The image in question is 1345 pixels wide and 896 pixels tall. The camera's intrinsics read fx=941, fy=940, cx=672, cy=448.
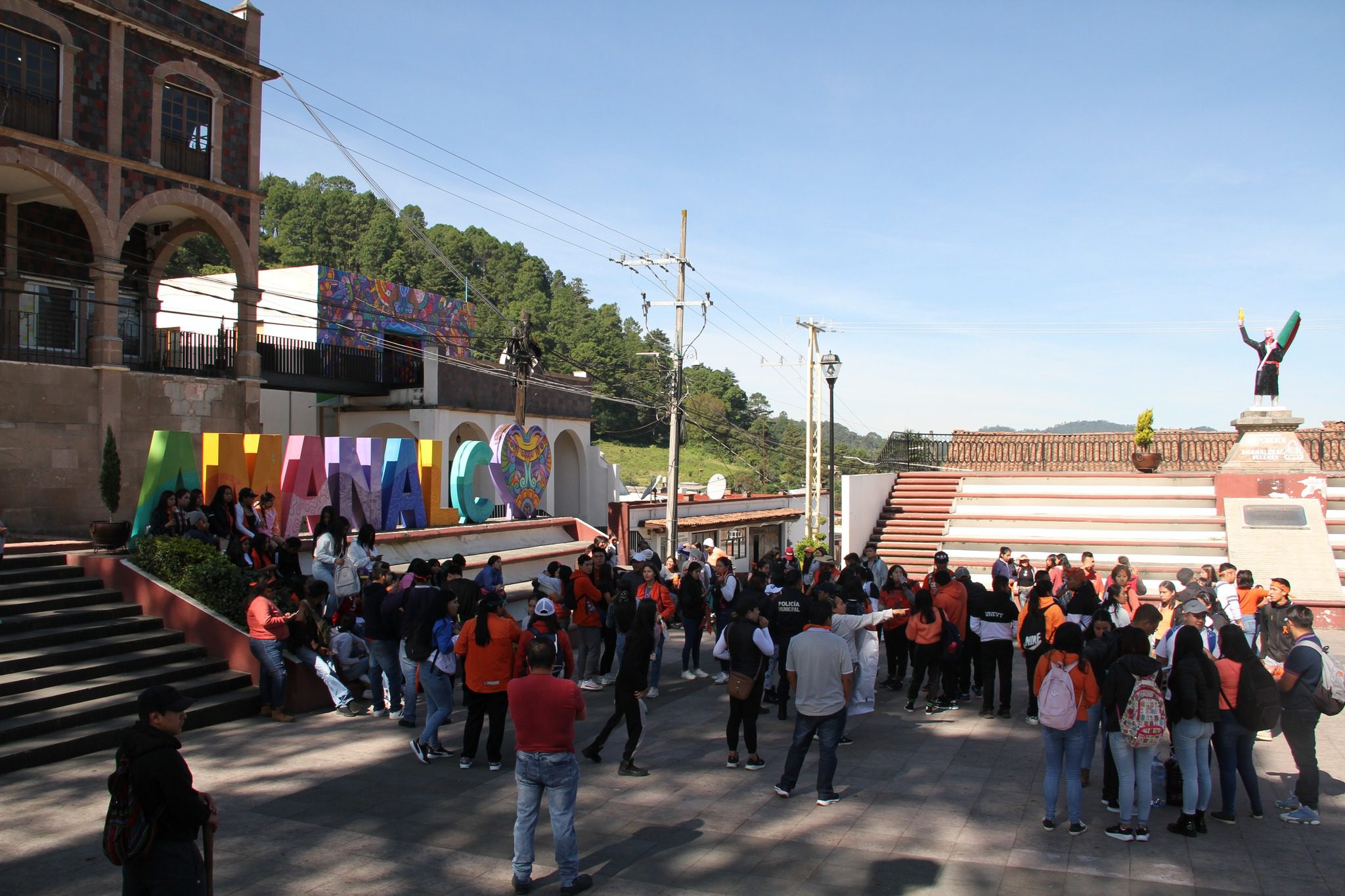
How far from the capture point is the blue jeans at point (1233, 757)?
7078 millimetres

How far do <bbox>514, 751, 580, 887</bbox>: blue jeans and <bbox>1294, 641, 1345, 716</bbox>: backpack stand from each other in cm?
564

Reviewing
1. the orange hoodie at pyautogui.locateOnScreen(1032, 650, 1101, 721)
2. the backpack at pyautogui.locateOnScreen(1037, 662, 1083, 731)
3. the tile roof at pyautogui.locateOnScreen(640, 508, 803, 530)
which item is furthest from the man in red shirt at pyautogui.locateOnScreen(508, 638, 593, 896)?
the tile roof at pyautogui.locateOnScreen(640, 508, 803, 530)

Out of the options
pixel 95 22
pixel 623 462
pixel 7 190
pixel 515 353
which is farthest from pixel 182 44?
pixel 623 462

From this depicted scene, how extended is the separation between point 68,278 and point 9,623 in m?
9.47

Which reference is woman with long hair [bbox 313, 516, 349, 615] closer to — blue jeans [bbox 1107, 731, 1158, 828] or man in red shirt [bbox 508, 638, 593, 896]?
man in red shirt [bbox 508, 638, 593, 896]

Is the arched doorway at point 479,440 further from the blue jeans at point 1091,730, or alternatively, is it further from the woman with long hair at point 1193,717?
the woman with long hair at point 1193,717

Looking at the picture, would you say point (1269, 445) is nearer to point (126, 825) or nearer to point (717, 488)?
point (717, 488)

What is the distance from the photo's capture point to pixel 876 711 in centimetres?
1114

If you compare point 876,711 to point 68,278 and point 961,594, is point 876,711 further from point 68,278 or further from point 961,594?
point 68,278

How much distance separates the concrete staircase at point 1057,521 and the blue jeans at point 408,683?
611 inches

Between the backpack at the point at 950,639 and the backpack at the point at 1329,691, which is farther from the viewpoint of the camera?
the backpack at the point at 950,639

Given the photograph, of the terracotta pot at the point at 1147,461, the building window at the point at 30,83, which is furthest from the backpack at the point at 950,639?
the terracotta pot at the point at 1147,461

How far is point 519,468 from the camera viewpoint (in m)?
21.1

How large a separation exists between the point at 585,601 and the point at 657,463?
53.9 metres
